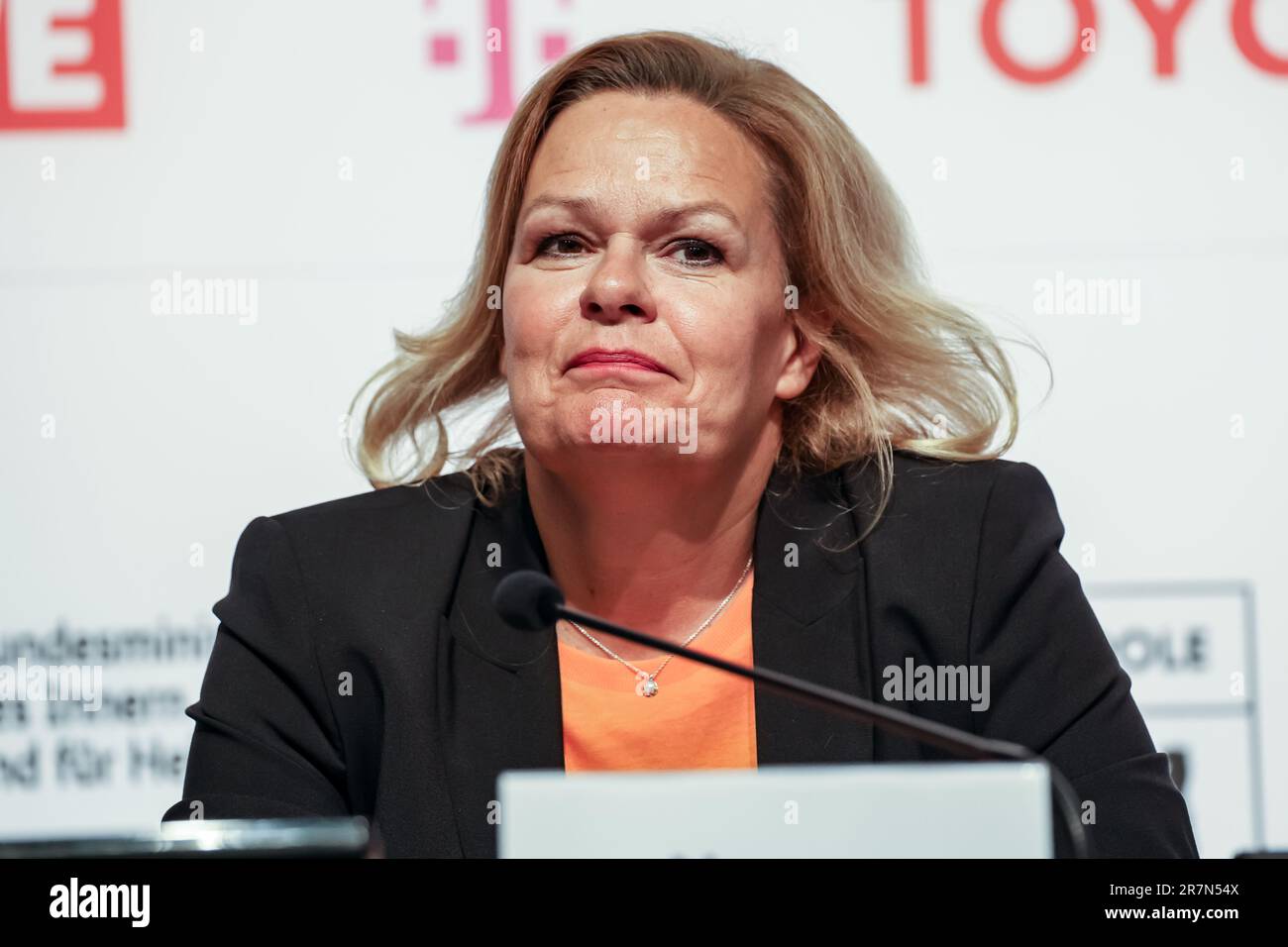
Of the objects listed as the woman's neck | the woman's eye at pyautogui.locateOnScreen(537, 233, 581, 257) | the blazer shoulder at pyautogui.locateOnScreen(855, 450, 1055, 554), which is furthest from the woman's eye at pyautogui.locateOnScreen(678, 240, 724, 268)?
the blazer shoulder at pyautogui.locateOnScreen(855, 450, 1055, 554)

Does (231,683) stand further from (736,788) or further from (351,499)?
(736,788)

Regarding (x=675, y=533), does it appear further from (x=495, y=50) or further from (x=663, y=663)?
(x=495, y=50)

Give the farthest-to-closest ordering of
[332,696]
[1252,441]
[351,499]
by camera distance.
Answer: [1252,441] → [351,499] → [332,696]

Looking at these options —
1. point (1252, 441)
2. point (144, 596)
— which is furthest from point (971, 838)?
point (144, 596)

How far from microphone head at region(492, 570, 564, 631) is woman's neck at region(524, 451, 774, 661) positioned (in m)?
0.54

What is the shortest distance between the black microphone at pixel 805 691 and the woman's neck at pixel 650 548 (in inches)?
21.1

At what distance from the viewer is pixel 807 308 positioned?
2.10m

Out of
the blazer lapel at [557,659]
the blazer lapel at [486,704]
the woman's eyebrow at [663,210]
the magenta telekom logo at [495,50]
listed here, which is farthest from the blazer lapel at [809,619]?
the magenta telekom logo at [495,50]

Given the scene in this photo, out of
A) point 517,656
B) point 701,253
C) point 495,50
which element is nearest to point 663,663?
point 517,656

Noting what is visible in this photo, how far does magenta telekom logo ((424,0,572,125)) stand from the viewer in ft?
8.41

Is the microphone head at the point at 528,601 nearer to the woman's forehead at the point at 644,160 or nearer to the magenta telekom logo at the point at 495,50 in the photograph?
the woman's forehead at the point at 644,160

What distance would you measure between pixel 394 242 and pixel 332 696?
99cm

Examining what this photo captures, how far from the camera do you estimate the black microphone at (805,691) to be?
1.24 metres
